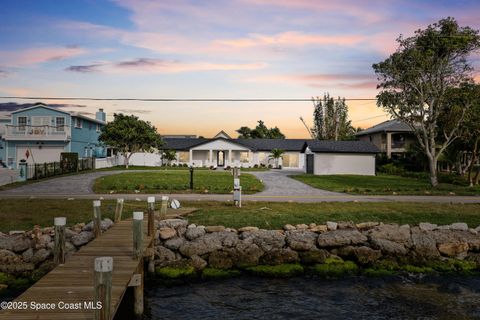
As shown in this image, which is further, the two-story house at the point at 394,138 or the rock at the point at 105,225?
the two-story house at the point at 394,138

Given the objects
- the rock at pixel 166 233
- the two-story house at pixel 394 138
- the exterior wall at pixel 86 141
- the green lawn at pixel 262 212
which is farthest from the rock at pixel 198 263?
the two-story house at pixel 394 138

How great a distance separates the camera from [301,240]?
15859mm

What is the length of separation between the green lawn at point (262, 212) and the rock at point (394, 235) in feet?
7.75

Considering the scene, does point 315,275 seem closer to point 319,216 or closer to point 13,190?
point 319,216

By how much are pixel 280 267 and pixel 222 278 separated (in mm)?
1947

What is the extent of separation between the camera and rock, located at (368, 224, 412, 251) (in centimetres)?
1634

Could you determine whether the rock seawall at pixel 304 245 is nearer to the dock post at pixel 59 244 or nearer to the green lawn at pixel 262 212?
the green lawn at pixel 262 212

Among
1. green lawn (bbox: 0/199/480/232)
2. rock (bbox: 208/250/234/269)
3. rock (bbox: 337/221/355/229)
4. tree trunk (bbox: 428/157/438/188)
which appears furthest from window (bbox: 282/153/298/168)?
rock (bbox: 208/250/234/269)

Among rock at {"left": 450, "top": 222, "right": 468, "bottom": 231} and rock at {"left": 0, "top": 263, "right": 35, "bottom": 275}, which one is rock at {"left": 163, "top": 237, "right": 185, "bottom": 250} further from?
rock at {"left": 450, "top": 222, "right": 468, "bottom": 231}

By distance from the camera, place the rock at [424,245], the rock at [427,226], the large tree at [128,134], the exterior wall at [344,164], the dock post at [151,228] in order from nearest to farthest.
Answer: the dock post at [151,228] < the rock at [424,245] < the rock at [427,226] < the exterior wall at [344,164] < the large tree at [128,134]

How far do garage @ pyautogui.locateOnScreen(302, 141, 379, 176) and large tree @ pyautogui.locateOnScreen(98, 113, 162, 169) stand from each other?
62.4ft

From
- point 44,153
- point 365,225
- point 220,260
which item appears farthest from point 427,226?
point 44,153

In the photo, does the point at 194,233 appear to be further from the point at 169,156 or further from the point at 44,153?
the point at 169,156

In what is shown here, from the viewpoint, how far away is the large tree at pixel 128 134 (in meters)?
53.9
